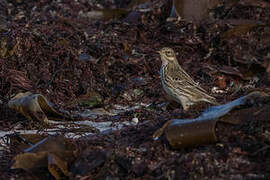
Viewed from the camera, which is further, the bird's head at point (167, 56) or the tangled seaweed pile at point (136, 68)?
the bird's head at point (167, 56)

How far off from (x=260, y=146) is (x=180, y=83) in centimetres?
263

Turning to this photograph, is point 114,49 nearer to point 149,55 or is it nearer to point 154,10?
point 149,55

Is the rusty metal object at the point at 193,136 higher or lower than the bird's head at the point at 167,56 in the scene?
higher

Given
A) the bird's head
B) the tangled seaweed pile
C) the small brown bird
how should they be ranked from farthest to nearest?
the bird's head, the small brown bird, the tangled seaweed pile

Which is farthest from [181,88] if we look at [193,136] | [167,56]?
[193,136]

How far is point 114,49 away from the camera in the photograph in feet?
26.3

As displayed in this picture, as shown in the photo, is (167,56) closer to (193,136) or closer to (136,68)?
(136,68)

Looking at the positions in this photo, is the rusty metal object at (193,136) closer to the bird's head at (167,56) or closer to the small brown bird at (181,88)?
the small brown bird at (181,88)

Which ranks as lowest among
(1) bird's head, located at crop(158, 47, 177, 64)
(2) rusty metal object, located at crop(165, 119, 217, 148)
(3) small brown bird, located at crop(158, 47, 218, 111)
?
(3) small brown bird, located at crop(158, 47, 218, 111)

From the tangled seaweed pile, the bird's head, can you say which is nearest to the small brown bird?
the bird's head

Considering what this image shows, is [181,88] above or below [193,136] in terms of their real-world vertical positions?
below

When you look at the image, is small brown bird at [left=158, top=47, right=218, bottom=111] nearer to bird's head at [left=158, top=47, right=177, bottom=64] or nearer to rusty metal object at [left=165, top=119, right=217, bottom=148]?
bird's head at [left=158, top=47, right=177, bottom=64]

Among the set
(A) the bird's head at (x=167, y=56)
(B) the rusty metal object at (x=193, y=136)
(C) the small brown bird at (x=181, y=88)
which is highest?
(B) the rusty metal object at (x=193, y=136)

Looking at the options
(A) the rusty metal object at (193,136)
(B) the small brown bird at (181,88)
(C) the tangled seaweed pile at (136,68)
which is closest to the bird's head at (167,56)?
(B) the small brown bird at (181,88)
